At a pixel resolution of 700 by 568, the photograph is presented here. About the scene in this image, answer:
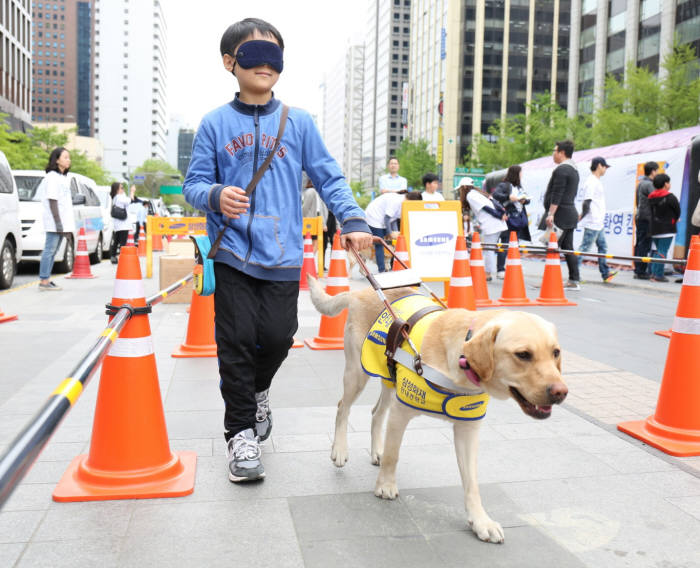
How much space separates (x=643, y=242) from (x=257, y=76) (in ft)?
40.7

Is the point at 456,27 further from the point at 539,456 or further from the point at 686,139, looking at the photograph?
the point at 539,456

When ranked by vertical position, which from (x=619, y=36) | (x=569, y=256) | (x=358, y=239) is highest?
(x=619, y=36)

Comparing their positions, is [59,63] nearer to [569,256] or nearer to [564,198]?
[564,198]

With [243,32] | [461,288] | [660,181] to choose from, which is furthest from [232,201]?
[660,181]

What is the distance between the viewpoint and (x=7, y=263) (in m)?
10.1

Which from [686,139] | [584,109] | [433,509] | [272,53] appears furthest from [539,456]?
[584,109]

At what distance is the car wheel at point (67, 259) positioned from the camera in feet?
45.7

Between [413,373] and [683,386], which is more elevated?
[413,373]

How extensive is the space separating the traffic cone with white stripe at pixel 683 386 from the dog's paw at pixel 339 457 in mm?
1707

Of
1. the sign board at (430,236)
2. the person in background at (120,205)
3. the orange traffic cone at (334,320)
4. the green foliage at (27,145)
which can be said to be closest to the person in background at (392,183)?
the sign board at (430,236)

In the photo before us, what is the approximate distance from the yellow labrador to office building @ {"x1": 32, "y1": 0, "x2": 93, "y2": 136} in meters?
188

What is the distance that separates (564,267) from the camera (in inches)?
652

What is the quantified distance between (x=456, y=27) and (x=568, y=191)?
80706mm

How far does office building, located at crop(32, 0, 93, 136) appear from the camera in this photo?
175 metres
